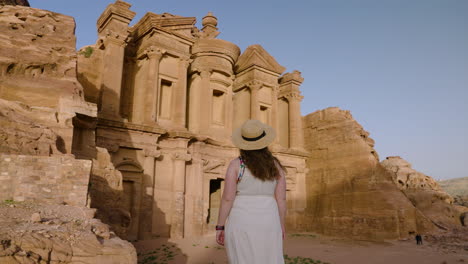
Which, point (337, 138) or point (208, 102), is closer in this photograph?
point (208, 102)

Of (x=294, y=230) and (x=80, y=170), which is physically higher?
(x=80, y=170)

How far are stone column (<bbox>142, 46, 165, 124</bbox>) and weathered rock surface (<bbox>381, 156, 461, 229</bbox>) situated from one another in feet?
51.6

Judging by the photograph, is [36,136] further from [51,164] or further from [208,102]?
[208,102]

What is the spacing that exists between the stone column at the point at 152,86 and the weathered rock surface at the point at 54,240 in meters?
11.2

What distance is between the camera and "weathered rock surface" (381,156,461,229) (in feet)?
64.2

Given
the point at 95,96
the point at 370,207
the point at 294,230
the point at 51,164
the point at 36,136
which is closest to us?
the point at 51,164

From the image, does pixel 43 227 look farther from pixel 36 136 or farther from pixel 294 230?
pixel 294 230

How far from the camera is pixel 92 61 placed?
1641cm

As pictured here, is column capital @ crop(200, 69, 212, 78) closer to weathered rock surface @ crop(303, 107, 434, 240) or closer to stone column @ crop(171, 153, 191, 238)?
stone column @ crop(171, 153, 191, 238)

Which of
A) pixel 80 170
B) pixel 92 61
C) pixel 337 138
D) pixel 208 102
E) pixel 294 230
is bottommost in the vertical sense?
pixel 294 230

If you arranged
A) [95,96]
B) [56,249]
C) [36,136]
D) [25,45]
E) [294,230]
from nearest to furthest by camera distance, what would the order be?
[56,249] < [36,136] < [25,45] < [95,96] < [294,230]

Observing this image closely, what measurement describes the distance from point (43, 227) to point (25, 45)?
6637 millimetres

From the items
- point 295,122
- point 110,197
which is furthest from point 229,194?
point 295,122

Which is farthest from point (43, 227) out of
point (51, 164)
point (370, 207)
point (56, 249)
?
point (370, 207)
